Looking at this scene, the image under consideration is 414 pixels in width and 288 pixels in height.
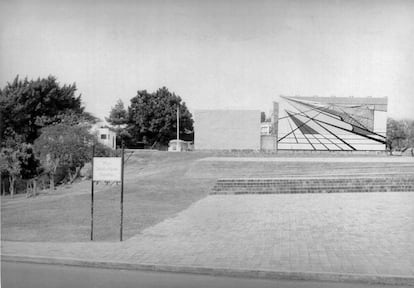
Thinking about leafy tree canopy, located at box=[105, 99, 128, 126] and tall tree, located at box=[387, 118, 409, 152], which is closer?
leafy tree canopy, located at box=[105, 99, 128, 126]

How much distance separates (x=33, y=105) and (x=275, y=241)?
5.49 metres

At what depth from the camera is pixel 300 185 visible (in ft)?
37.5

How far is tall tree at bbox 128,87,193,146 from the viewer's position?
747cm

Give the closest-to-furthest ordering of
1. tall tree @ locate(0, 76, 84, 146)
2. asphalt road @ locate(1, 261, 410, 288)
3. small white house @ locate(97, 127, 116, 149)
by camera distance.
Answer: asphalt road @ locate(1, 261, 410, 288) → tall tree @ locate(0, 76, 84, 146) → small white house @ locate(97, 127, 116, 149)

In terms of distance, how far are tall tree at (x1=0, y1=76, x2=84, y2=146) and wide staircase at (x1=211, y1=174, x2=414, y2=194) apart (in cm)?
464

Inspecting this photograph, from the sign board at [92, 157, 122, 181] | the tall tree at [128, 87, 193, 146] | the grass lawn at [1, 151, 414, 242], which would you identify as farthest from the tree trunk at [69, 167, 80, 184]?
the sign board at [92, 157, 122, 181]

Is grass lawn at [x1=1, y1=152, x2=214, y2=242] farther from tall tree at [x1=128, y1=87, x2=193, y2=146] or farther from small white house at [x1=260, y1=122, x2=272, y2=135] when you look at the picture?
small white house at [x1=260, y1=122, x2=272, y2=135]

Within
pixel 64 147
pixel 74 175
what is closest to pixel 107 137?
pixel 64 147

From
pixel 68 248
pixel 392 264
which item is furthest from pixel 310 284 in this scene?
pixel 68 248

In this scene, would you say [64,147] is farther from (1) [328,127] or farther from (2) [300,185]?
(1) [328,127]

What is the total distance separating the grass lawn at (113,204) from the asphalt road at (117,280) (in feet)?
5.26

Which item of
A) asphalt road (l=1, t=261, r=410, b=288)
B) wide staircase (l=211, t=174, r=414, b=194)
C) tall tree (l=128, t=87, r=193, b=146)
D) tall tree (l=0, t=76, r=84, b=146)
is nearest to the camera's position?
asphalt road (l=1, t=261, r=410, b=288)

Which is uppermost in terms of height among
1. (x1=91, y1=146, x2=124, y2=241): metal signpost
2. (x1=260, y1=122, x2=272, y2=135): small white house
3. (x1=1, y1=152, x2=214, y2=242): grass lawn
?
(x1=260, y1=122, x2=272, y2=135): small white house

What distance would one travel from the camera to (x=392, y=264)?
179 inches
